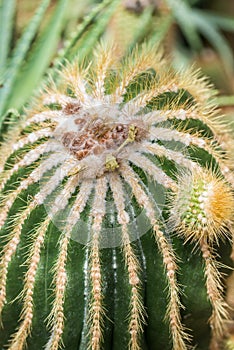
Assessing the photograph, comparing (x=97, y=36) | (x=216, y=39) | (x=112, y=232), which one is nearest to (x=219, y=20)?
(x=216, y=39)

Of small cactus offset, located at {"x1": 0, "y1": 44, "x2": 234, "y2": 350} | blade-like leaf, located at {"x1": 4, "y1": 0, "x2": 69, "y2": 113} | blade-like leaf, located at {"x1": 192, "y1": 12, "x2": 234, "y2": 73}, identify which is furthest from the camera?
blade-like leaf, located at {"x1": 192, "y1": 12, "x2": 234, "y2": 73}

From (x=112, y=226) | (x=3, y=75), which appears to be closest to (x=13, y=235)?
(x=112, y=226)

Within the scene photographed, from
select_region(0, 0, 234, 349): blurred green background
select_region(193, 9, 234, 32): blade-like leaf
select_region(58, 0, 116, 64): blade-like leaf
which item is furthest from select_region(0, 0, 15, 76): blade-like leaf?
select_region(193, 9, 234, 32): blade-like leaf

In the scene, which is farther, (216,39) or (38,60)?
(216,39)

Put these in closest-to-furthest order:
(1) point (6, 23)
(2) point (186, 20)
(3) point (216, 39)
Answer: (1) point (6, 23)
(2) point (186, 20)
(3) point (216, 39)

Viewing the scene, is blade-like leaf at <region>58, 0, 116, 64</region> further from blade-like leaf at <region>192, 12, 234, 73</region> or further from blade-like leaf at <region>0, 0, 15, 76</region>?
blade-like leaf at <region>192, 12, 234, 73</region>

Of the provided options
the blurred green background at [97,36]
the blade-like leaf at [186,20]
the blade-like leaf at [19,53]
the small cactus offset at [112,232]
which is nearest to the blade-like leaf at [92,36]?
the blurred green background at [97,36]

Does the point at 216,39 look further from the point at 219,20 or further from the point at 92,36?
the point at 92,36
